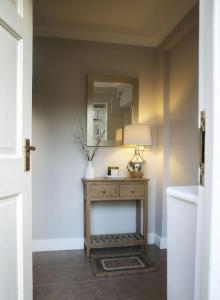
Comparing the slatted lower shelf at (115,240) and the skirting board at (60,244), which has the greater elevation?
the slatted lower shelf at (115,240)

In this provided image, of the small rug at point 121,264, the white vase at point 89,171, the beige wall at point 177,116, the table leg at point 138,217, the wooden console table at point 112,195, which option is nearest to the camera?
the small rug at point 121,264

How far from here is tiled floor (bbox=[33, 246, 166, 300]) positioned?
2.01 metres

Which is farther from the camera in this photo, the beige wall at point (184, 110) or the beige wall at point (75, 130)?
the beige wall at point (75, 130)

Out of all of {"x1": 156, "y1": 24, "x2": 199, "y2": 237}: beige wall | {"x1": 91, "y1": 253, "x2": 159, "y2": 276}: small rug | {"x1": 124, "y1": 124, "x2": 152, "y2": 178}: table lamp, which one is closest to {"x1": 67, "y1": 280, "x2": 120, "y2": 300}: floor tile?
{"x1": 91, "y1": 253, "x2": 159, "y2": 276}: small rug

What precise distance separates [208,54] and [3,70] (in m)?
0.76

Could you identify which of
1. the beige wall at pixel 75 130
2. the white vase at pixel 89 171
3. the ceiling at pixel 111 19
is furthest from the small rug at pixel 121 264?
the ceiling at pixel 111 19

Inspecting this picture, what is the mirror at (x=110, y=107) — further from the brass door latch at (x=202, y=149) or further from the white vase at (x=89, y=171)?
the brass door latch at (x=202, y=149)

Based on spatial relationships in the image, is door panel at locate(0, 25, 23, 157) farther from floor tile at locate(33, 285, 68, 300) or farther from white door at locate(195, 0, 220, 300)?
floor tile at locate(33, 285, 68, 300)

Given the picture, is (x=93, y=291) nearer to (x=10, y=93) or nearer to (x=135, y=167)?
(x=135, y=167)

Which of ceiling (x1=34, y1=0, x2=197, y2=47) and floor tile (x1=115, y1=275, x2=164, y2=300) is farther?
ceiling (x1=34, y1=0, x2=197, y2=47)

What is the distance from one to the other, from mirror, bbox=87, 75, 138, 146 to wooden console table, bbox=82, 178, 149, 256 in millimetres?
536

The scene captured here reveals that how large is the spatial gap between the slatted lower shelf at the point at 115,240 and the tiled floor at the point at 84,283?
0.24 metres

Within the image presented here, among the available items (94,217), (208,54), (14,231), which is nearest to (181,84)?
(94,217)

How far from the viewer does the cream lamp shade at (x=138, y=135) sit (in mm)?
2869
